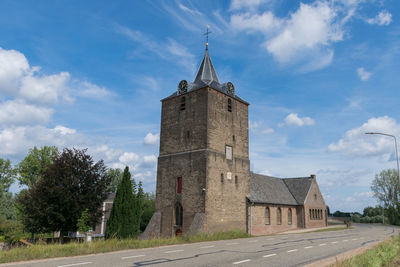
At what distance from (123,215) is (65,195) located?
14.3 feet

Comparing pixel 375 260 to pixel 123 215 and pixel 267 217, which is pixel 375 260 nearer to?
pixel 123 215

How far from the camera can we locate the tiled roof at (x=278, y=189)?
3506cm

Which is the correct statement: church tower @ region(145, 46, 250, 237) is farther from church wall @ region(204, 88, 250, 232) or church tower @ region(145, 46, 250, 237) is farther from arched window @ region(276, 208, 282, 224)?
arched window @ region(276, 208, 282, 224)

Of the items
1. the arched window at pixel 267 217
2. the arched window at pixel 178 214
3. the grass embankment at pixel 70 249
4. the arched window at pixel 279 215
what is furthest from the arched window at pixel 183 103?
the arched window at pixel 279 215

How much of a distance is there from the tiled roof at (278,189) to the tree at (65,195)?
15.9 metres

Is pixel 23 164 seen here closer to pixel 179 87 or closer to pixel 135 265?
pixel 179 87

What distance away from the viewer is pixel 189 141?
29.3m

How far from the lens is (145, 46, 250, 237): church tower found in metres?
27.4

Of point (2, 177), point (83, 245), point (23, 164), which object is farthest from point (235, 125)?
point (2, 177)

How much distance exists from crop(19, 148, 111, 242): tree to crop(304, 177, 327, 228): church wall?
1203 inches

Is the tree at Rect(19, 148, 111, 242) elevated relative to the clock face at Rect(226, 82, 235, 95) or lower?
lower

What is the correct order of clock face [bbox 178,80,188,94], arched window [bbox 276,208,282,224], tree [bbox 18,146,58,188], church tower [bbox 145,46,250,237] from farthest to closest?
1. tree [bbox 18,146,58,188]
2. arched window [bbox 276,208,282,224]
3. clock face [bbox 178,80,188,94]
4. church tower [bbox 145,46,250,237]

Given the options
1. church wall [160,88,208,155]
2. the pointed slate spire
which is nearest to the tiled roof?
church wall [160,88,208,155]

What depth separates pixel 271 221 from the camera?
115 ft
